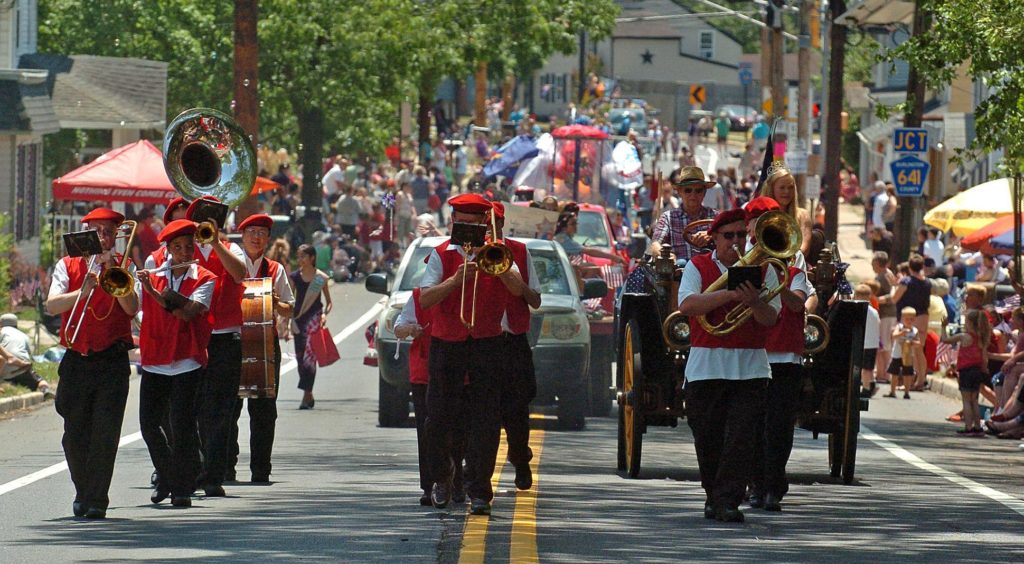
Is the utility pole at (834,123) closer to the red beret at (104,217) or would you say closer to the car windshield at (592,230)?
the car windshield at (592,230)

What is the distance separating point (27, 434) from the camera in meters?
17.4

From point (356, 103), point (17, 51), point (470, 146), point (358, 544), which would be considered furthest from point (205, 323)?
point (470, 146)

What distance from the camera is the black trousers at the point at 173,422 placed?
11562 millimetres

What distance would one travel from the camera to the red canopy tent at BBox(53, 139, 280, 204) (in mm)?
27203

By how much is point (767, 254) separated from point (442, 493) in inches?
93.2

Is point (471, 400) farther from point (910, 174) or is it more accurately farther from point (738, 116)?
point (738, 116)

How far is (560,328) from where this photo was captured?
17.3 metres

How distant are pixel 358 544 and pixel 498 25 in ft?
130

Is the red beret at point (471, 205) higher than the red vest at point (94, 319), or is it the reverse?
the red beret at point (471, 205)

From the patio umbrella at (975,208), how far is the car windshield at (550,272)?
33.2 feet

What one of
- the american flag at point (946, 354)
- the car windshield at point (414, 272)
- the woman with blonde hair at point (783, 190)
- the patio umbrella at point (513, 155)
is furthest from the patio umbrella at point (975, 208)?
the woman with blonde hair at point (783, 190)

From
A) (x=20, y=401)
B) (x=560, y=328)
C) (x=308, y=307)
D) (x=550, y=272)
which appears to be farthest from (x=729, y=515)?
(x=20, y=401)

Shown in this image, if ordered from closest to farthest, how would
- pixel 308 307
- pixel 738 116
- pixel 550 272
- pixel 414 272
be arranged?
pixel 414 272, pixel 550 272, pixel 308 307, pixel 738 116

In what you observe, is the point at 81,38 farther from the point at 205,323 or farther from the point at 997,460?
the point at 205,323
